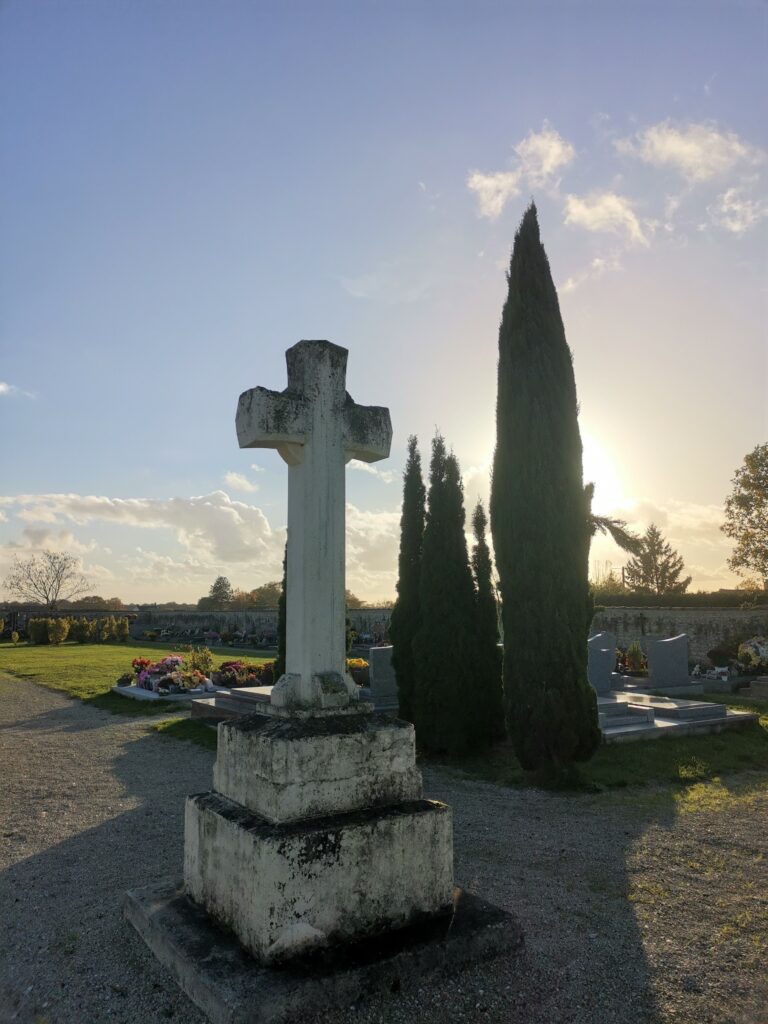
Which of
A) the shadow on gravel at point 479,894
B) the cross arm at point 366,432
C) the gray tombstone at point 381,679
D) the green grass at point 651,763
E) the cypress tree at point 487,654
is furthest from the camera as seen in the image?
the gray tombstone at point 381,679

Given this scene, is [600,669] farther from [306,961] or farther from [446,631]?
[306,961]

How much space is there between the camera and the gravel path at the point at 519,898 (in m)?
2.78

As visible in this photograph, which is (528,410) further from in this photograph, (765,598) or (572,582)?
(765,598)

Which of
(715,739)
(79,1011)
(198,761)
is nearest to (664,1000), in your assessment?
(79,1011)

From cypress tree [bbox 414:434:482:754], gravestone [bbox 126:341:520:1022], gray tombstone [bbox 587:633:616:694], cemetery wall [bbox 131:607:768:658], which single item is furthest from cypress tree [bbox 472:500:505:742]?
cemetery wall [bbox 131:607:768:658]

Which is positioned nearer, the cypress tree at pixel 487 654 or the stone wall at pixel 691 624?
the cypress tree at pixel 487 654

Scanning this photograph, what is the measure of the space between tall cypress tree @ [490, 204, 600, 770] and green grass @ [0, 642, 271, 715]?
7661mm

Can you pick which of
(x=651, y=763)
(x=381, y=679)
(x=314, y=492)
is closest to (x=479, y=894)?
(x=314, y=492)

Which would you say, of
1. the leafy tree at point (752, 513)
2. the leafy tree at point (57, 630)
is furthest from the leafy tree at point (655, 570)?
the leafy tree at point (57, 630)

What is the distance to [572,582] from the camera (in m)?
7.51

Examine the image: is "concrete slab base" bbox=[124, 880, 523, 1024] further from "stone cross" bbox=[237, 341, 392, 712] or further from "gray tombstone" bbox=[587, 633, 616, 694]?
"gray tombstone" bbox=[587, 633, 616, 694]

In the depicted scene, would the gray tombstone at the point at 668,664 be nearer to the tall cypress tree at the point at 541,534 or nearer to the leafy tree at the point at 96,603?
the tall cypress tree at the point at 541,534

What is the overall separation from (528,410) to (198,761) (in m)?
5.86

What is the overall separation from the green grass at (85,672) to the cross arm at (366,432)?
10243 mm
